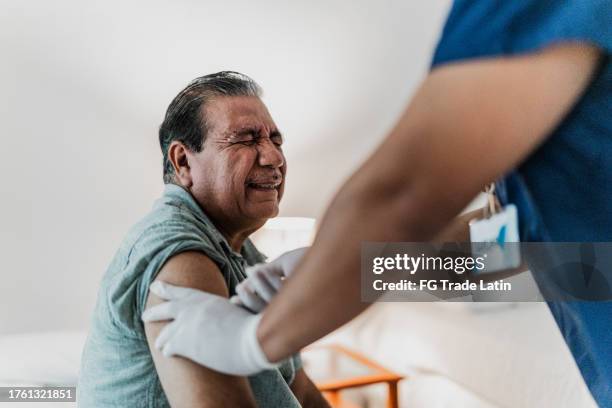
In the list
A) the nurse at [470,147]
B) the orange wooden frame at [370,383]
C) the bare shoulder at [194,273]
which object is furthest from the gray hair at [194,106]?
the orange wooden frame at [370,383]

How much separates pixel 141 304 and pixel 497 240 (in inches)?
18.3

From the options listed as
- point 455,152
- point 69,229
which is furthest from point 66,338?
point 455,152

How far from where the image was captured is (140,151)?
85cm

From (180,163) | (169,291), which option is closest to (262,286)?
(169,291)

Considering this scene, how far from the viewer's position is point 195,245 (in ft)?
2.34

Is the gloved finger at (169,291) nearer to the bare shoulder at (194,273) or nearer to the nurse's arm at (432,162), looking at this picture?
the bare shoulder at (194,273)

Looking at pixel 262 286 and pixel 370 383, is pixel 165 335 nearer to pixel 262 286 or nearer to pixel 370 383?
pixel 262 286

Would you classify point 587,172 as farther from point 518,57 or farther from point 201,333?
point 201,333

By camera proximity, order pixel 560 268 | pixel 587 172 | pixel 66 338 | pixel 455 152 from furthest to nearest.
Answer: pixel 66 338 → pixel 560 268 → pixel 587 172 → pixel 455 152

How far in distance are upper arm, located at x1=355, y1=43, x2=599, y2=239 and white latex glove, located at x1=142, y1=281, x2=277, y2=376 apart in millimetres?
227

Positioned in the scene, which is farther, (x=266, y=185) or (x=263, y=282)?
(x=266, y=185)

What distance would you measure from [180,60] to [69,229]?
0.31m

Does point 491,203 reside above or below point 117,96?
below

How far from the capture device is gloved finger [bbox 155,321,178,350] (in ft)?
2.26
